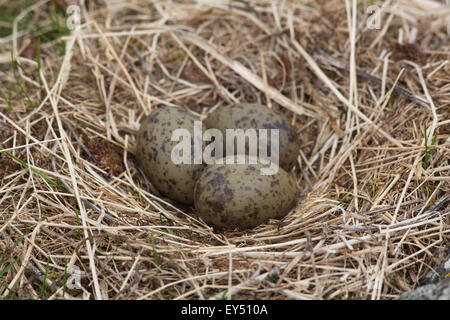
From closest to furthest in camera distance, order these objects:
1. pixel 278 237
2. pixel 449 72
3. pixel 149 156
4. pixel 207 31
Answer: pixel 278 237 < pixel 149 156 < pixel 449 72 < pixel 207 31

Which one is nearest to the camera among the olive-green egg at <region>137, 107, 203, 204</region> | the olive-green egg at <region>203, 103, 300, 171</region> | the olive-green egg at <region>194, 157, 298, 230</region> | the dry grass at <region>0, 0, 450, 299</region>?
the dry grass at <region>0, 0, 450, 299</region>

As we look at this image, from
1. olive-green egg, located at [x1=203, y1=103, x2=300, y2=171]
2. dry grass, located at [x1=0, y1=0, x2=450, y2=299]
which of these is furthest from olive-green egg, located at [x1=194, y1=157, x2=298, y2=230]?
olive-green egg, located at [x1=203, y1=103, x2=300, y2=171]

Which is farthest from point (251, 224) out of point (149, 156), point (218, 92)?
point (218, 92)

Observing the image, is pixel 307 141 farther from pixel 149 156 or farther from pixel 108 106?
pixel 108 106

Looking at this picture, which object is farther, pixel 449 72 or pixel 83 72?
pixel 83 72

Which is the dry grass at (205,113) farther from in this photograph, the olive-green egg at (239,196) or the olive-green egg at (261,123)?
the olive-green egg at (261,123)

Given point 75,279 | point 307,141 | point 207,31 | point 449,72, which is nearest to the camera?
point 75,279

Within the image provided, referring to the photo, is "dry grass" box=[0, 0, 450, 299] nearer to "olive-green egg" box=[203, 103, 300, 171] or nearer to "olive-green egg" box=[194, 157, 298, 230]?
"olive-green egg" box=[194, 157, 298, 230]
